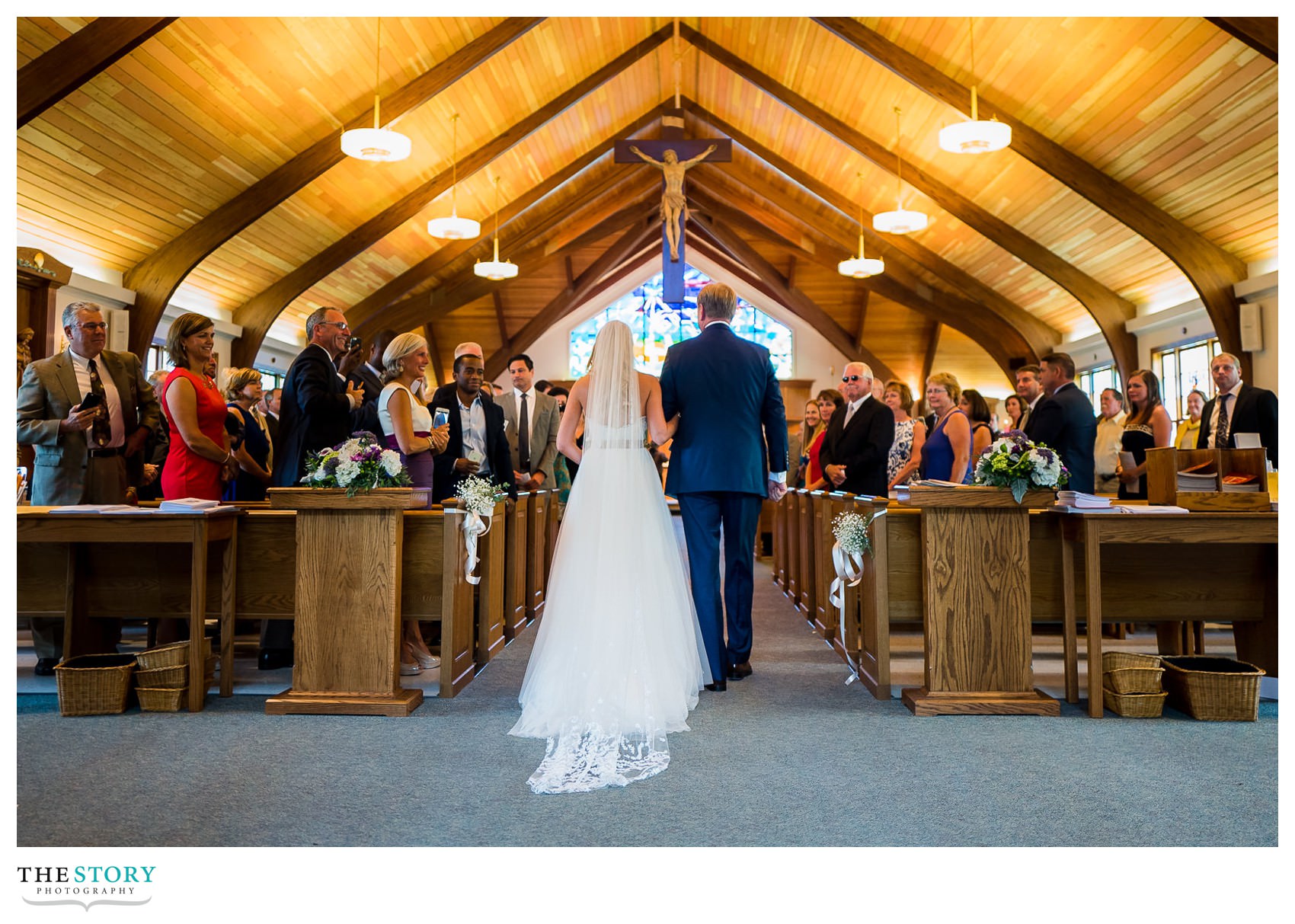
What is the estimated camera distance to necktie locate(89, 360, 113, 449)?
403 centimetres

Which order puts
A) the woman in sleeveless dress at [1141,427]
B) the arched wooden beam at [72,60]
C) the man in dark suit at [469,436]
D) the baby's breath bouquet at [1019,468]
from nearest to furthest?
the baby's breath bouquet at [1019,468], the man in dark suit at [469,436], the woman in sleeveless dress at [1141,427], the arched wooden beam at [72,60]

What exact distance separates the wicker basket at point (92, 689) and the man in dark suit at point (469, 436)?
154cm

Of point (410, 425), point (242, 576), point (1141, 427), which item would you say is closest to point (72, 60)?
point (410, 425)

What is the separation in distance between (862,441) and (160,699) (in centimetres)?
342

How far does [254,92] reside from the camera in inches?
297

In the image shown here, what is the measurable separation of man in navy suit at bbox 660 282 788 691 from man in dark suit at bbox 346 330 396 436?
1.30 m

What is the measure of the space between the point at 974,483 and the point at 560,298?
44.4 ft

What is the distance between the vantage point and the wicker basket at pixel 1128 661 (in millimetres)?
3234

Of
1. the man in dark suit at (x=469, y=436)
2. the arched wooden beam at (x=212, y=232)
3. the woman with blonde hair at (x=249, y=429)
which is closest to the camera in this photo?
the man in dark suit at (x=469, y=436)

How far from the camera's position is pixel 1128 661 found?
10.7 feet

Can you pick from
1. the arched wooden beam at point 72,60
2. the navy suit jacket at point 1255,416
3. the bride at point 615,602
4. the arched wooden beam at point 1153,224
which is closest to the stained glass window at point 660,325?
the arched wooden beam at point 1153,224

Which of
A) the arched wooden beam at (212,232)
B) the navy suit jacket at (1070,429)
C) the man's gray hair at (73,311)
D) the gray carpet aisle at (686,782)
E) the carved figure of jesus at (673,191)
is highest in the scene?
the carved figure of jesus at (673,191)

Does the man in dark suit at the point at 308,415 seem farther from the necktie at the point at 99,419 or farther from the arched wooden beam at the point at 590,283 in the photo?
the arched wooden beam at the point at 590,283

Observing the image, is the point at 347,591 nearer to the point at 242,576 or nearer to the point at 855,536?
the point at 242,576
